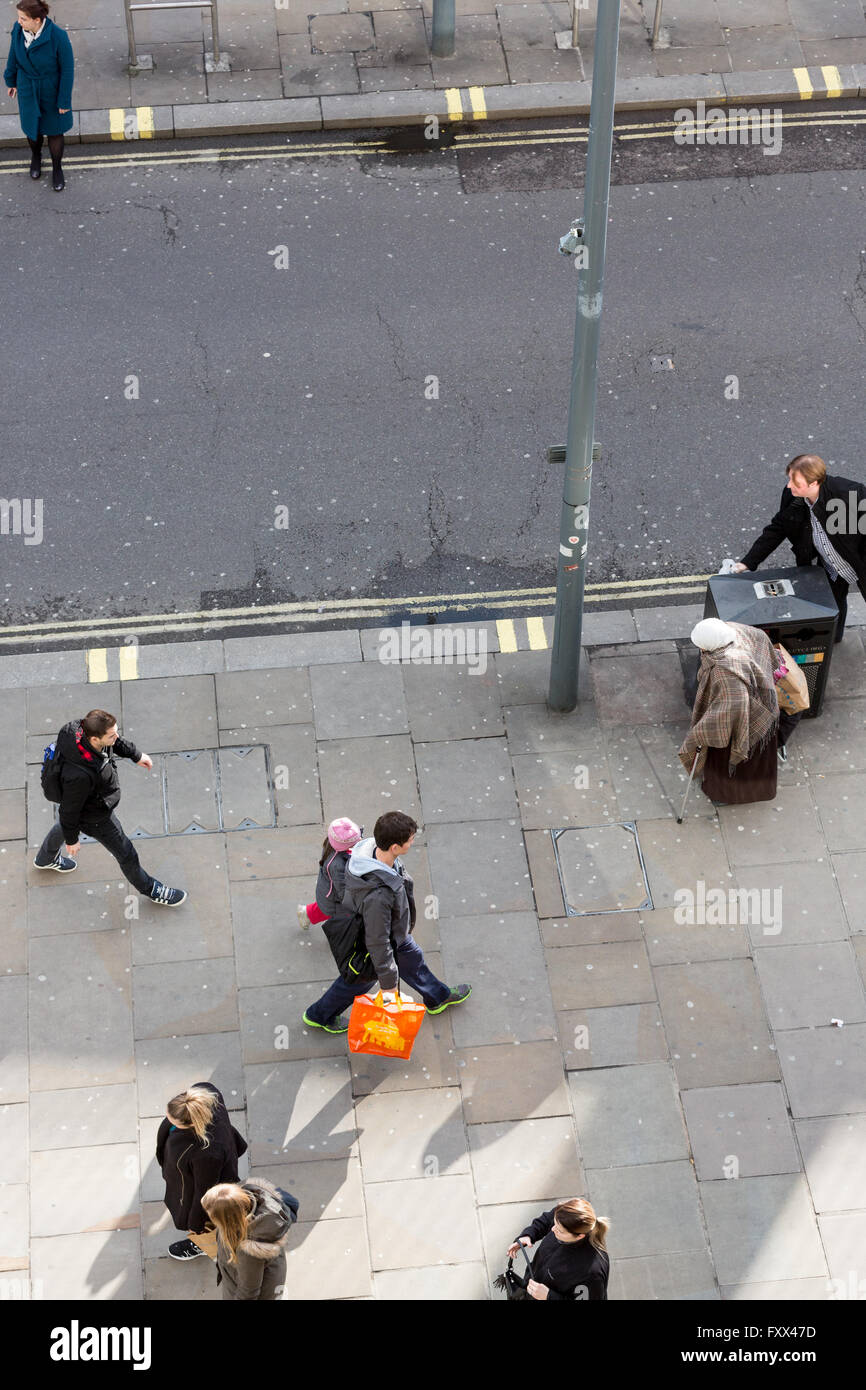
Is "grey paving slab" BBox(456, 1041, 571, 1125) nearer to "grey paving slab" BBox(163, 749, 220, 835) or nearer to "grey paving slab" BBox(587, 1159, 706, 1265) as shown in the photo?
"grey paving slab" BBox(587, 1159, 706, 1265)

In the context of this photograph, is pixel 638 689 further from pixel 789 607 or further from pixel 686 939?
pixel 686 939

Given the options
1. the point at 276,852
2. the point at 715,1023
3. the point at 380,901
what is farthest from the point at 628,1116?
the point at 276,852

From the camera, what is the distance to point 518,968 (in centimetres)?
893

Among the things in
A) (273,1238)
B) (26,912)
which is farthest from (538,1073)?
(26,912)

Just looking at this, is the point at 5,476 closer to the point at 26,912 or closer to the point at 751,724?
the point at 26,912

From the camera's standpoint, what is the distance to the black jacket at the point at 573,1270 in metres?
6.69

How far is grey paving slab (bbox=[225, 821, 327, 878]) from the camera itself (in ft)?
30.5

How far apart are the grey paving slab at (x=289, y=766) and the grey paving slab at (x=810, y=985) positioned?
8.94 feet

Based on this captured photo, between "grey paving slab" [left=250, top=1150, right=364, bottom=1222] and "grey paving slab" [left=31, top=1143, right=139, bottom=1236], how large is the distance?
628 millimetres

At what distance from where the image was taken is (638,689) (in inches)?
405

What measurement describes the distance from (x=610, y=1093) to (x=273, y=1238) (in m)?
2.37

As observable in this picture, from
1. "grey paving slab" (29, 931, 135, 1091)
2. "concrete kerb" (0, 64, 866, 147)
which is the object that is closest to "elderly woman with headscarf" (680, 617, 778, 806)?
"grey paving slab" (29, 931, 135, 1091)

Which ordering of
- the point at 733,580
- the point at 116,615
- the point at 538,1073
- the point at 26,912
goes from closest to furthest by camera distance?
the point at 538,1073
the point at 26,912
the point at 733,580
the point at 116,615

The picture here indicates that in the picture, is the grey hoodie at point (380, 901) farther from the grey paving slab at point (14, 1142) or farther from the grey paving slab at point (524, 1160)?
the grey paving slab at point (14, 1142)
